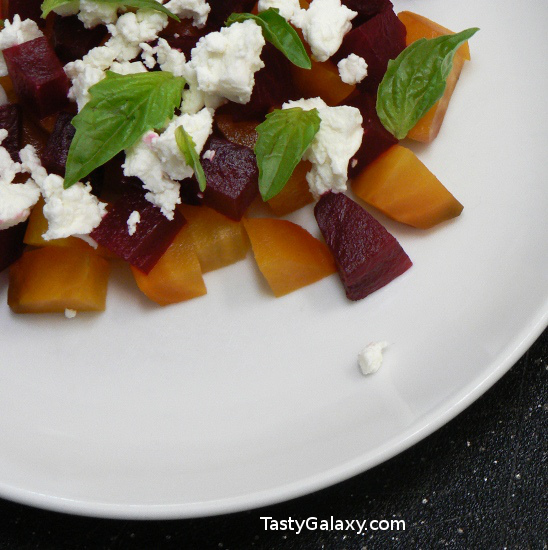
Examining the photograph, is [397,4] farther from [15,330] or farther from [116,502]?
[116,502]

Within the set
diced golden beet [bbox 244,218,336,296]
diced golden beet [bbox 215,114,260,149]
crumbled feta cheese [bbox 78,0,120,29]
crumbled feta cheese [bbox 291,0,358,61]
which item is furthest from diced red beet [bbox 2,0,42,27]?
diced golden beet [bbox 244,218,336,296]

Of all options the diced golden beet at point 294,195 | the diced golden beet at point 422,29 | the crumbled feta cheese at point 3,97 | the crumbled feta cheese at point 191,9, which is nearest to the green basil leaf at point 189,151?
the diced golden beet at point 294,195

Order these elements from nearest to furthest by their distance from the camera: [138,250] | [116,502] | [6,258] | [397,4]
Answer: [116,502] < [138,250] < [6,258] < [397,4]

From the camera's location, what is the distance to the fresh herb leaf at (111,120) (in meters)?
Answer: 1.74

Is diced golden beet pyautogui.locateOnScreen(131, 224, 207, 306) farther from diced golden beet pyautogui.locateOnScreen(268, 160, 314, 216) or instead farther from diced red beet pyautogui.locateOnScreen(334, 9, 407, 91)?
diced red beet pyautogui.locateOnScreen(334, 9, 407, 91)

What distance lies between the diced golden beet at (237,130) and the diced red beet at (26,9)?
24.0 inches

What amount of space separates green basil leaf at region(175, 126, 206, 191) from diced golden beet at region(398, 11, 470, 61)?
2.42 feet

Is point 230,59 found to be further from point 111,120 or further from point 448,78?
point 448,78

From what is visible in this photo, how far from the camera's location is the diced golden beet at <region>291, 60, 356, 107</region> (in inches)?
75.5

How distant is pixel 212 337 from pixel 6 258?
613 mm

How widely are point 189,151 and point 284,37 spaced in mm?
377

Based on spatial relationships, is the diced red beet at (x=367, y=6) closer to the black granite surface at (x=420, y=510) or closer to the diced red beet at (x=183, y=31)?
the diced red beet at (x=183, y=31)

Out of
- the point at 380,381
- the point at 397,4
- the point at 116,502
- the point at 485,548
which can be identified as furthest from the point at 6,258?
the point at 485,548

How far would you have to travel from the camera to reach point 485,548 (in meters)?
1.98
